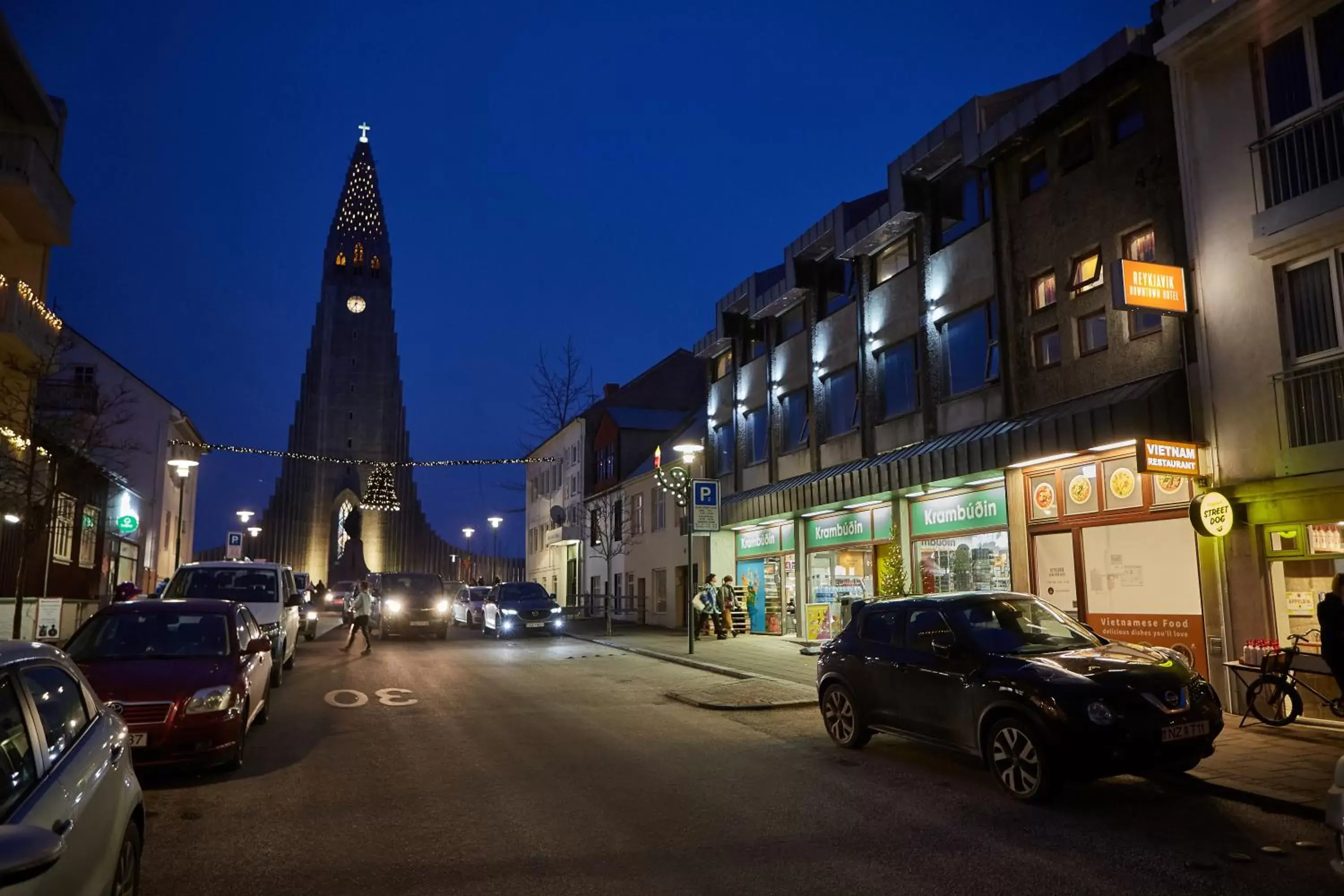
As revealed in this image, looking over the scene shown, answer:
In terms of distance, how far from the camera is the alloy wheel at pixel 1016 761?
7.45 metres

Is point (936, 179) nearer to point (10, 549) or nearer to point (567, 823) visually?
point (567, 823)

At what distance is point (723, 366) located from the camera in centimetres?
2973

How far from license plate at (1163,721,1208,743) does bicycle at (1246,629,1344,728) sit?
3.67m

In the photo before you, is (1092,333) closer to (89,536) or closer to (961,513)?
(961,513)

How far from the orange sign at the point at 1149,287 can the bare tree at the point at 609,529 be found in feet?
86.0

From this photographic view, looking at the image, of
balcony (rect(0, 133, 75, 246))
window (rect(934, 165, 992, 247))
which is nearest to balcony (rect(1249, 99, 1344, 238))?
window (rect(934, 165, 992, 247))

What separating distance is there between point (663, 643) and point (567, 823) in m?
18.4

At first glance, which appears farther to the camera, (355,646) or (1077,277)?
(355,646)

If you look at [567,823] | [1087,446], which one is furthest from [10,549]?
[1087,446]

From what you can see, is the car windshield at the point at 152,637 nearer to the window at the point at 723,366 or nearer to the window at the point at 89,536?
the window at the point at 89,536

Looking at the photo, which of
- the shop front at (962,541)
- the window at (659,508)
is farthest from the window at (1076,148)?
the window at (659,508)

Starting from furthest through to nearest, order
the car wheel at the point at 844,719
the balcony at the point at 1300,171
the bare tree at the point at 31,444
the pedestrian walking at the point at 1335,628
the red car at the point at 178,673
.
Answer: the bare tree at the point at 31,444 → the balcony at the point at 1300,171 → the car wheel at the point at 844,719 → the pedestrian walking at the point at 1335,628 → the red car at the point at 178,673

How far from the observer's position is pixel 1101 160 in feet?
47.2

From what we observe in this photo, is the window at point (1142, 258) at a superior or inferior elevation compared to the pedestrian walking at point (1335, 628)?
superior
